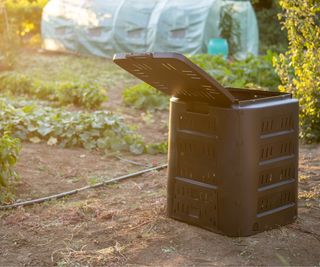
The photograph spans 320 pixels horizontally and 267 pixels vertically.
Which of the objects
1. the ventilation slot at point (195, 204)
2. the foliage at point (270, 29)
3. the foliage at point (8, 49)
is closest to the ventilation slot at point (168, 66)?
the ventilation slot at point (195, 204)

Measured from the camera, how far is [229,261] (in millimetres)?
3463

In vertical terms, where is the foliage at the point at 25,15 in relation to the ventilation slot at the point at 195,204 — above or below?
above

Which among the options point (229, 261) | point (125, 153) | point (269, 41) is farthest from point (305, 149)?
point (269, 41)

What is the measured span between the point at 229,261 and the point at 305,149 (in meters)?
3.38

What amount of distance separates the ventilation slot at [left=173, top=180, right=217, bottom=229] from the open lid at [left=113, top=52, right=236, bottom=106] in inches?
21.8

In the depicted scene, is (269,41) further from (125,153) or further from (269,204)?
(269,204)

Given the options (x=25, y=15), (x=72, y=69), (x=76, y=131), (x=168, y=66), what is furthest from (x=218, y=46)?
(x=168, y=66)

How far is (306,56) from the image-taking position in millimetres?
6387

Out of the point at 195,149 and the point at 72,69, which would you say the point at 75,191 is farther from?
the point at 72,69

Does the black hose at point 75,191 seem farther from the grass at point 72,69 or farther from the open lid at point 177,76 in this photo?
the grass at point 72,69

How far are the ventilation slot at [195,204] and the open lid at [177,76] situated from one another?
0.55 metres

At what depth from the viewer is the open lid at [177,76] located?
3404 mm

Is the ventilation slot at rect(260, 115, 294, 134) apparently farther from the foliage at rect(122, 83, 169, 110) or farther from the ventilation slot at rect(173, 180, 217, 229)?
the foliage at rect(122, 83, 169, 110)

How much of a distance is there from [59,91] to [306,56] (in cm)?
433
